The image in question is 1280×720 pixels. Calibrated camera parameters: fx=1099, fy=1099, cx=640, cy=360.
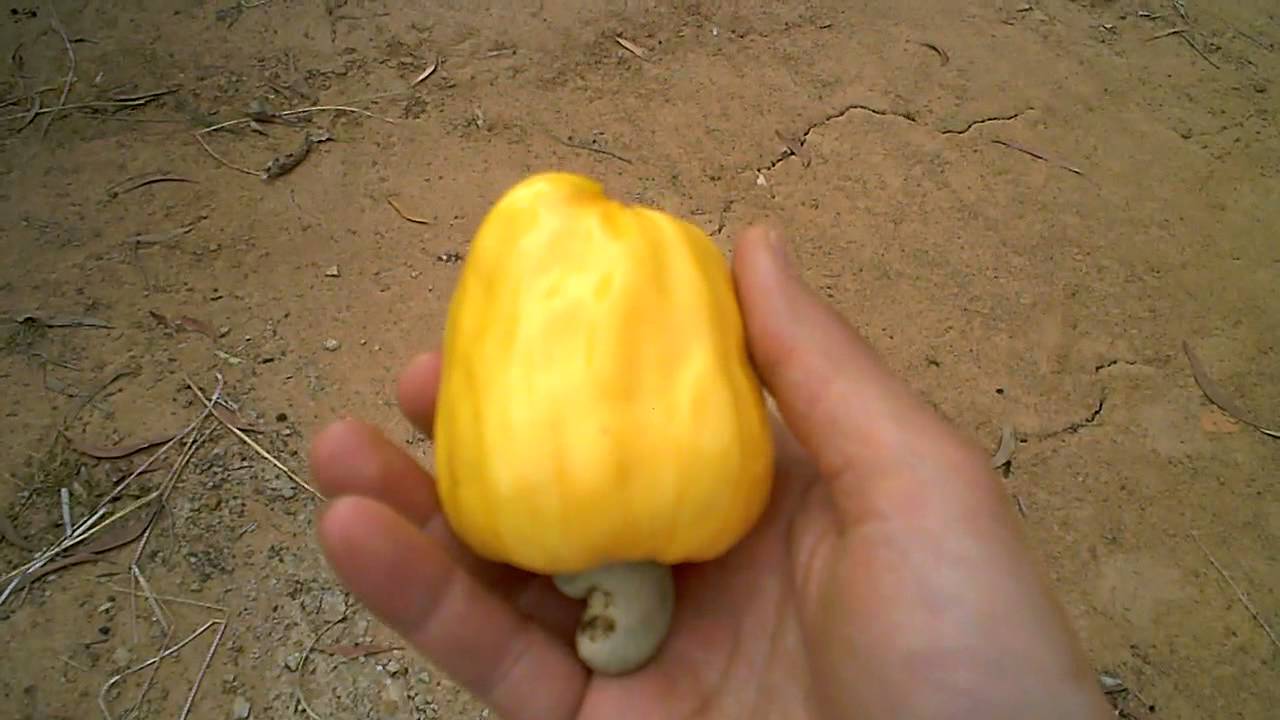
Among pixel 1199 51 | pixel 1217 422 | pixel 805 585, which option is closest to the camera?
pixel 805 585

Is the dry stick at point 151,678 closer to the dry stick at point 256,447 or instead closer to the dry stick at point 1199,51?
the dry stick at point 256,447

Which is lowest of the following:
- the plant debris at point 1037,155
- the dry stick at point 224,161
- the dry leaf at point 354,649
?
the dry leaf at point 354,649

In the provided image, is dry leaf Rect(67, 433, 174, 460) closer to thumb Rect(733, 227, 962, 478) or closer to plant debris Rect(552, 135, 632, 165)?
plant debris Rect(552, 135, 632, 165)

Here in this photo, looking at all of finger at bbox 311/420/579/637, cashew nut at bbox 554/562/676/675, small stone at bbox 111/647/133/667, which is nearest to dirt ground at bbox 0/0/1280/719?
small stone at bbox 111/647/133/667

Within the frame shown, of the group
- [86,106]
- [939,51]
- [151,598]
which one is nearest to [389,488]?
[151,598]

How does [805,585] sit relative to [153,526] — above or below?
above

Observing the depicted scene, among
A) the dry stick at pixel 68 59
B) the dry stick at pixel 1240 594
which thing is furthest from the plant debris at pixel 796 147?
the dry stick at pixel 68 59

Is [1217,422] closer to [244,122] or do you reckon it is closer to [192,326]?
[192,326]
